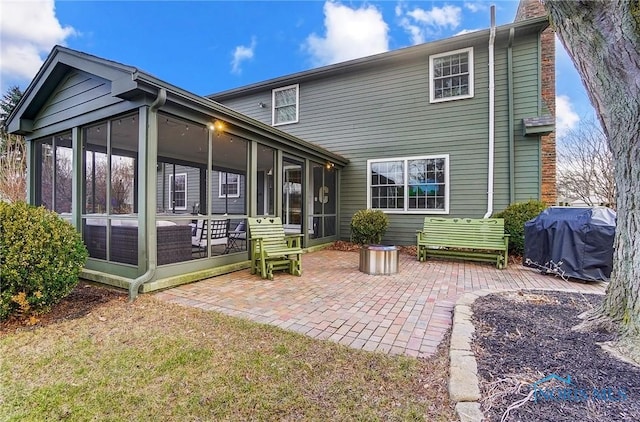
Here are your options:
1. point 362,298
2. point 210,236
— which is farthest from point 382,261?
point 210,236

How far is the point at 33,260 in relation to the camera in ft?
10.1

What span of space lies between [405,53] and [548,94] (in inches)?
157

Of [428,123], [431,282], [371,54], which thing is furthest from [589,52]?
[371,54]

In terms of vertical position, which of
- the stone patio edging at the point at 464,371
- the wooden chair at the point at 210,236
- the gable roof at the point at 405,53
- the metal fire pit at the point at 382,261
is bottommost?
the stone patio edging at the point at 464,371

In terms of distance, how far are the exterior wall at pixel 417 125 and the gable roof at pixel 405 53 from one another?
11 centimetres

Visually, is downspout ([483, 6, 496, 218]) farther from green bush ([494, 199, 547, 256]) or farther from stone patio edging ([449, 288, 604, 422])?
stone patio edging ([449, 288, 604, 422])

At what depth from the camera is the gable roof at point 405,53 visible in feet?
23.1

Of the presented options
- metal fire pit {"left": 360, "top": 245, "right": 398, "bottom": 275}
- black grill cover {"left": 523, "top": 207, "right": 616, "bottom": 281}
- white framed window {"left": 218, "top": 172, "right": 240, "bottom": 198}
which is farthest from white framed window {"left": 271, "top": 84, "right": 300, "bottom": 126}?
black grill cover {"left": 523, "top": 207, "right": 616, "bottom": 281}

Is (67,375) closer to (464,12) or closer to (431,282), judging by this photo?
(431,282)

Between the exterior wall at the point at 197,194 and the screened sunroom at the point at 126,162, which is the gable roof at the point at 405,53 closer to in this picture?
the exterior wall at the point at 197,194

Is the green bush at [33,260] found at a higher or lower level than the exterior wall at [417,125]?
lower

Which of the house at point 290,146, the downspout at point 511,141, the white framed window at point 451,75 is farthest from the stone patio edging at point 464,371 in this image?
the white framed window at point 451,75

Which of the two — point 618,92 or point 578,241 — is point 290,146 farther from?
point 578,241

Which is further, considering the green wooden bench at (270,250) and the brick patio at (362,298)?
the green wooden bench at (270,250)
